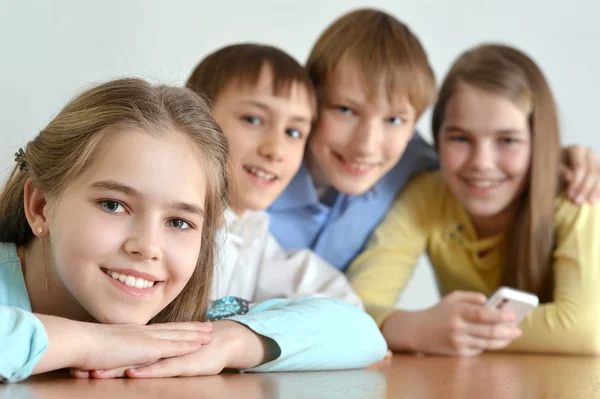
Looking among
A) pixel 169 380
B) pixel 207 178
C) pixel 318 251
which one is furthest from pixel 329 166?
pixel 169 380

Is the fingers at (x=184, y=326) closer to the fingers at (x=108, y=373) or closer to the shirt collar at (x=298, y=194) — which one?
the fingers at (x=108, y=373)

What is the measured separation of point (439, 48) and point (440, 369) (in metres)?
1.94

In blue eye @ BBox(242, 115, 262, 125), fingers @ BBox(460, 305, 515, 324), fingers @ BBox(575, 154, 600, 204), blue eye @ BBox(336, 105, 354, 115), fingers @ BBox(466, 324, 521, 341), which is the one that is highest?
blue eye @ BBox(336, 105, 354, 115)

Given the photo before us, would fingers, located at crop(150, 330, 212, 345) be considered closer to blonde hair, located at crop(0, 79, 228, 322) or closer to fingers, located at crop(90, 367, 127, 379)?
fingers, located at crop(90, 367, 127, 379)

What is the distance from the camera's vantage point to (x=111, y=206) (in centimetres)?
109

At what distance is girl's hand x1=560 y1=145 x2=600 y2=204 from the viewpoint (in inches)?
78.2

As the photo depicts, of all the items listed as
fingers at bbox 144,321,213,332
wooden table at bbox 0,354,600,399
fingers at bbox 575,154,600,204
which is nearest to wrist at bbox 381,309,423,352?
wooden table at bbox 0,354,600,399

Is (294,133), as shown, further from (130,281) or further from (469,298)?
(130,281)

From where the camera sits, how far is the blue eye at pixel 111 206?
1.09m

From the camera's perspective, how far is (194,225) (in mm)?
1166

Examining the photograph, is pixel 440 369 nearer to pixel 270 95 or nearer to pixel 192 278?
pixel 192 278

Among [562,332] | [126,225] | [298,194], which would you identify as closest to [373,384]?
[126,225]

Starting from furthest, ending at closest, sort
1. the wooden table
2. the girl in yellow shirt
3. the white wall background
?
the white wall background → the girl in yellow shirt → the wooden table

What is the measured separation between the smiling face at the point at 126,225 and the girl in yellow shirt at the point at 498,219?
0.73m
